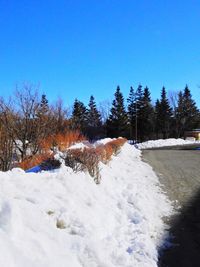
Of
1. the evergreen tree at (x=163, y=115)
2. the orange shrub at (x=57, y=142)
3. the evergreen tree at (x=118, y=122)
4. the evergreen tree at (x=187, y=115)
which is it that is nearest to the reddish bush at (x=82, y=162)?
the orange shrub at (x=57, y=142)

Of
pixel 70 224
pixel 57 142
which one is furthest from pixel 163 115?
pixel 70 224

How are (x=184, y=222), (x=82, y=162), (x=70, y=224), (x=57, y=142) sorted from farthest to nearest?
1. (x=57, y=142)
2. (x=82, y=162)
3. (x=184, y=222)
4. (x=70, y=224)

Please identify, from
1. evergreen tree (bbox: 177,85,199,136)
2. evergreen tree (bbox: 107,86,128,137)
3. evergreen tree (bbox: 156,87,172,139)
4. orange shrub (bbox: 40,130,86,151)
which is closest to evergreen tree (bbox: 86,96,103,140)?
evergreen tree (bbox: 107,86,128,137)

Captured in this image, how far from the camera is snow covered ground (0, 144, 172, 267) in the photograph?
3905mm

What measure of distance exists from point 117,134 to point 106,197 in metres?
51.9

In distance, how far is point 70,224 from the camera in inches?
196

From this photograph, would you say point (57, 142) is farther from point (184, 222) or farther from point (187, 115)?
point (187, 115)

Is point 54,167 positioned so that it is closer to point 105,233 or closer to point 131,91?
point 105,233

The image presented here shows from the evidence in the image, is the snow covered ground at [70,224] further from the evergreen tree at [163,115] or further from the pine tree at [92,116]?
the pine tree at [92,116]

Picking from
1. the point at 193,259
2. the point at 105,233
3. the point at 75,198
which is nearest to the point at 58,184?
the point at 75,198

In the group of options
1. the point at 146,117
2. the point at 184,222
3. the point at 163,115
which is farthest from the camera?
the point at 163,115

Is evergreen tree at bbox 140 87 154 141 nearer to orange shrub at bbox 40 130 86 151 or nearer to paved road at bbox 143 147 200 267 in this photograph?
orange shrub at bbox 40 130 86 151

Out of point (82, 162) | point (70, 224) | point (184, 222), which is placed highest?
point (82, 162)

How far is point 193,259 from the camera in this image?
15.9 feet
